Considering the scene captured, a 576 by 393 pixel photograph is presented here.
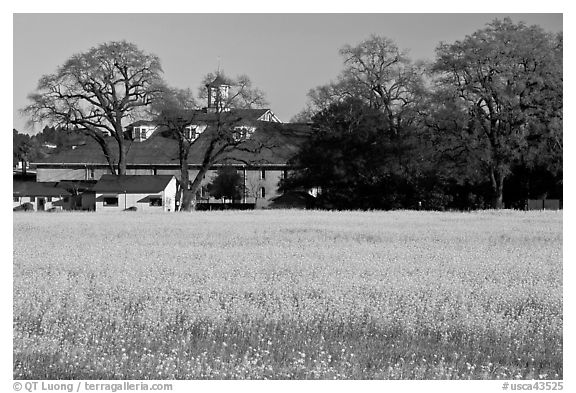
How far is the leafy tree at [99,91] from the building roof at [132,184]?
954cm

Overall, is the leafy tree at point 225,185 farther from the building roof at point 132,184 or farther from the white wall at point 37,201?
the white wall at point 37,201

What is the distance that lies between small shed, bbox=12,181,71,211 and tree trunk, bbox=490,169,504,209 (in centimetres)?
1827

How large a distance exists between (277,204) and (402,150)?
666 inches

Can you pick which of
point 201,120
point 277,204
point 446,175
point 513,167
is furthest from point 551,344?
point 277,204

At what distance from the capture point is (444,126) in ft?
106

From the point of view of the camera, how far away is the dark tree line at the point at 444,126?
26297mm

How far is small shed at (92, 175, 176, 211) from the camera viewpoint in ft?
132

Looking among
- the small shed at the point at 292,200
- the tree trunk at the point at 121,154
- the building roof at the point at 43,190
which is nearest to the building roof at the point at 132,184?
the building roof at the point at 43,190

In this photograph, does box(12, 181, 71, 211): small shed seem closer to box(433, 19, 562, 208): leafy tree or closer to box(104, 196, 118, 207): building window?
box(104, 196, 118, 207): building window

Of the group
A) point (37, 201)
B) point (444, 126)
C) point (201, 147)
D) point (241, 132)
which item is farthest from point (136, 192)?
point (444, 126)

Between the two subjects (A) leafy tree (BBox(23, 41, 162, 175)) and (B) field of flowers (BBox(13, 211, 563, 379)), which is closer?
(B) field of flowers (BBox(13, 211, 563, 379))

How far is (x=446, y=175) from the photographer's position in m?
34.9

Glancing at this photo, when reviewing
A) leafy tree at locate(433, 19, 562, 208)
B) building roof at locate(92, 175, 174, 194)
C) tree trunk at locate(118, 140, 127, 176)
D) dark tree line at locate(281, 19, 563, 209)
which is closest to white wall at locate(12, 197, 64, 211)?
building roof at locate(92, 175, 174, 194)

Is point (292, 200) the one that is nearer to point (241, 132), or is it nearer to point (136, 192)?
point (136, 192)
